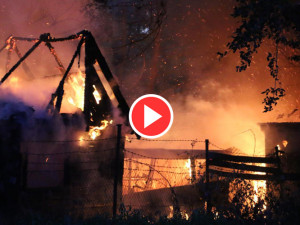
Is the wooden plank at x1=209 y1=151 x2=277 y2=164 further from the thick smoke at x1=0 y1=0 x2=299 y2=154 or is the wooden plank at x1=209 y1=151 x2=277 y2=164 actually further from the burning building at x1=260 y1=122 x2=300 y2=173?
the thick smoke at x1=0 y1=0 x2=299 y2=154

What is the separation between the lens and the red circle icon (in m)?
6.48

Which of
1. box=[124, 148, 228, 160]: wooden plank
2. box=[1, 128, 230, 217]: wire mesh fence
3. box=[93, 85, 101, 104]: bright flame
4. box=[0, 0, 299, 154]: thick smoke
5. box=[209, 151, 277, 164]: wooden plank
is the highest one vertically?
box=[0, 0, 299, 154]: thick smoke

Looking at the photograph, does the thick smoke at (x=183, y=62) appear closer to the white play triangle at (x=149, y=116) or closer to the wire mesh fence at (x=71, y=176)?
the wire mesh fence at (x=71, y=176)

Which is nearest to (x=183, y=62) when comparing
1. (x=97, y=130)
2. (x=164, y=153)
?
(x=164, y=153)

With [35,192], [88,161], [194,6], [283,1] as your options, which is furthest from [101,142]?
[194,6]

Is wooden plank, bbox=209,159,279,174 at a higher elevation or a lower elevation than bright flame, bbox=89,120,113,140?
lower

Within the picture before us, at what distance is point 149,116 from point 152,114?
0.07 meters

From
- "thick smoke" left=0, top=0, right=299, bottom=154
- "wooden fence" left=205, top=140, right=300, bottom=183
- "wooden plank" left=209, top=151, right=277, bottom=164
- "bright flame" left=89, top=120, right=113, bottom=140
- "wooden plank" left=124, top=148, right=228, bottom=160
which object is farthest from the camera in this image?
"thick smoke" left=0, top=0, right=299, bottom=154

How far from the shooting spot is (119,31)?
81.1ft

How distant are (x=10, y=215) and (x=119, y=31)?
19.3 meters

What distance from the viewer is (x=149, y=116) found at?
6582 millimetres

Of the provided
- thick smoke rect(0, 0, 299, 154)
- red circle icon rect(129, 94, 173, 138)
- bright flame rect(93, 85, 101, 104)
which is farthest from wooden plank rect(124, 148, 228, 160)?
red circle icon rect(129, 94, 173, 138)

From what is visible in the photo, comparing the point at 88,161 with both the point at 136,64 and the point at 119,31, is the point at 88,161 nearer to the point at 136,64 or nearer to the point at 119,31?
the point at 136,64

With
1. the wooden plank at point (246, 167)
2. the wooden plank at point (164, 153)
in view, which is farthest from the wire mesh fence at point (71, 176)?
the wooden plank at point (164, 153)
